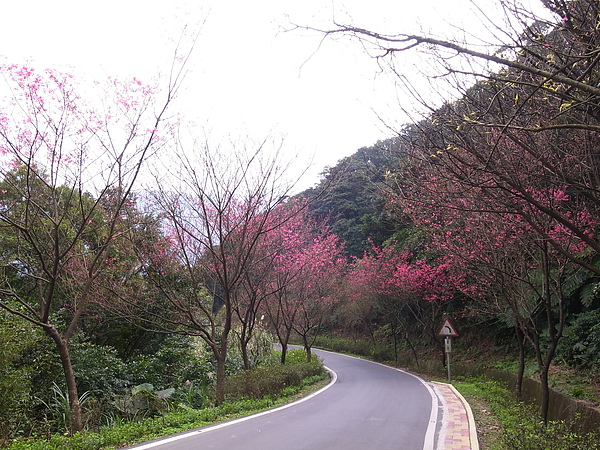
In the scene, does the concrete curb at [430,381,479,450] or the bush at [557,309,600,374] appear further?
the bush at [557,309,600,374]

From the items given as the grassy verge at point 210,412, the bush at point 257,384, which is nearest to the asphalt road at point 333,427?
the grassy verge at point 210,412

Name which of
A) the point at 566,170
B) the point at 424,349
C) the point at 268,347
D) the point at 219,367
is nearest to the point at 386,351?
the point at 424,349

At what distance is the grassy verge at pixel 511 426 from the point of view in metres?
5.13

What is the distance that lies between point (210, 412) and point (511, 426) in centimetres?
531

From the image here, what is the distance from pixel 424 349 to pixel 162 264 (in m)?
19.8

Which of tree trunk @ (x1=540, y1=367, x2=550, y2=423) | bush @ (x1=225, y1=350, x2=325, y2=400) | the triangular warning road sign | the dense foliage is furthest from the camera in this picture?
the triangular warning road sign

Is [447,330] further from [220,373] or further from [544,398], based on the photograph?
[220,373]

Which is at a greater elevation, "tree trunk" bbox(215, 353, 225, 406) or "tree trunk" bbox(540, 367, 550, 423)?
"tree trunk" bbox(215, 353, 225, 406)

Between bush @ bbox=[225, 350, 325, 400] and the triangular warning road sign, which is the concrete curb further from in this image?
the triangular warning road sign

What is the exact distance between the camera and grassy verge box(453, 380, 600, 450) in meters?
5.13

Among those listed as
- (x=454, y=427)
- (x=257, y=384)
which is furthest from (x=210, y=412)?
(x=454, y=427)

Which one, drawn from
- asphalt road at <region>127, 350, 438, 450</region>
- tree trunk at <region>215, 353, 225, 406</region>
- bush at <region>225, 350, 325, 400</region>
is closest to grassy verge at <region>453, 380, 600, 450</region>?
asphalt road at <region>127, 350, 438, 450</region>

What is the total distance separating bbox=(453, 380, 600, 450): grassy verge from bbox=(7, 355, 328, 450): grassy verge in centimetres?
468

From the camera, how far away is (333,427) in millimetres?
8219
